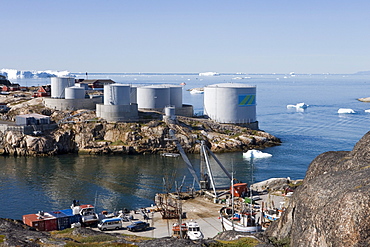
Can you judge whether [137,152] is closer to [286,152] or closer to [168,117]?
[168,117]

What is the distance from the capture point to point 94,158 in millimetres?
74250

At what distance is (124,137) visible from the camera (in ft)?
261

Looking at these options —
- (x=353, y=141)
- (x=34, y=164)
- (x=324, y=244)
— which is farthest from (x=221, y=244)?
(x=353, y=141)

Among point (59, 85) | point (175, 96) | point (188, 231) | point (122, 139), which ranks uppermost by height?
point (59, 85)

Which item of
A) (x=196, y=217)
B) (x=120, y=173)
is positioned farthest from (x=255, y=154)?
(x=196, y=217)

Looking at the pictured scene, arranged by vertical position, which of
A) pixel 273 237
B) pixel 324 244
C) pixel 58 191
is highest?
pixel 324 244

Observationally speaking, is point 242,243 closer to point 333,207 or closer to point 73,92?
point 333,207

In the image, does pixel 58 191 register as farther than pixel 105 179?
No

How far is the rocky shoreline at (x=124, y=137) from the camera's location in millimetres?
77188

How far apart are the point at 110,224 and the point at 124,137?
4250cm

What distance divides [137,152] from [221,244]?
2110 inches

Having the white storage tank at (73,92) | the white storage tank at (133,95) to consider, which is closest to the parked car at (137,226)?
the white storage tank at (73,92)

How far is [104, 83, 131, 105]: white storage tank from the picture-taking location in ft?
279

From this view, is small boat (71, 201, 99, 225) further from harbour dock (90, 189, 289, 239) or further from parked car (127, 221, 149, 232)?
parked car (127, 221, 149, 232)
